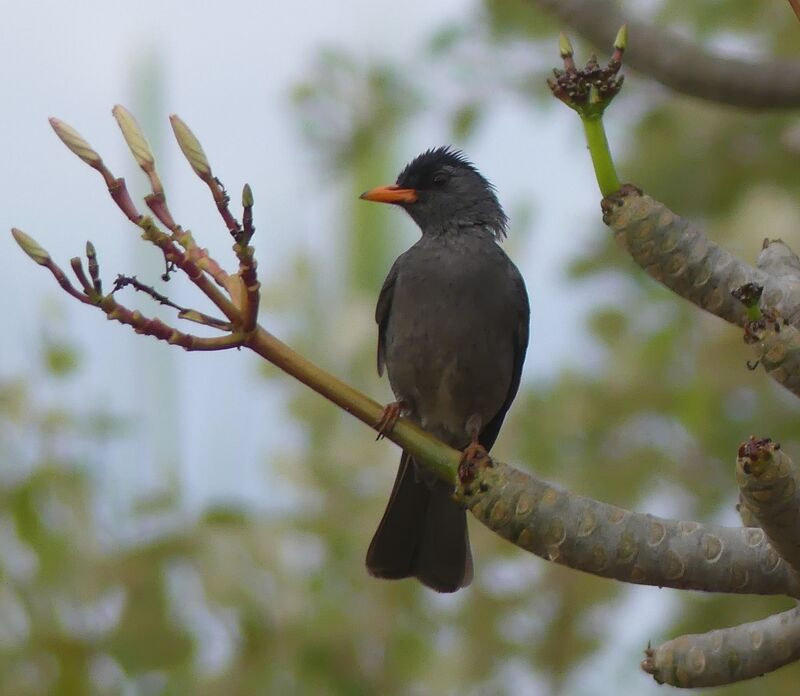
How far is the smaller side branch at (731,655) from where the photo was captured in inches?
85.5

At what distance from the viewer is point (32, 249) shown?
197 cm

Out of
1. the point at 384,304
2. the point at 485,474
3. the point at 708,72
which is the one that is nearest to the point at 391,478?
the point at 384,304

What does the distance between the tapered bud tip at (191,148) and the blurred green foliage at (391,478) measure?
2030 millimetres

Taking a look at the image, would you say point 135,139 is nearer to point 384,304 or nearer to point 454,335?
point 454,335

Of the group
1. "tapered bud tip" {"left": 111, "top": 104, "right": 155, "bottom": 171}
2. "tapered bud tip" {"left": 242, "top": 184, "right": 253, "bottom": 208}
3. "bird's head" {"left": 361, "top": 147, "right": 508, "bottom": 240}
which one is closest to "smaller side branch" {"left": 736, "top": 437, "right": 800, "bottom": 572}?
"tapered bud tip" {"left": 242, "top": 184, "right": 253, "bottom": 208}

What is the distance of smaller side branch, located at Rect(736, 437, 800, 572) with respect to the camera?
184 cm

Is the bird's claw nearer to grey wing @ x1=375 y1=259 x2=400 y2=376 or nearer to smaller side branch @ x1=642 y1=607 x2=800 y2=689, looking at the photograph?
smaller side branch @ x1=642 y1=607 x2=800 y2=689

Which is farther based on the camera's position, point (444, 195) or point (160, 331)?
point (444, 195)

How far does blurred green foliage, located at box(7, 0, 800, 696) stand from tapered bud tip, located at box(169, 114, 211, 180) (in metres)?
2.03

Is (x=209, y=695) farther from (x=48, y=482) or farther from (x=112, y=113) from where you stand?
(x=112, y=113)

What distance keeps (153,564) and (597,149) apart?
228cm

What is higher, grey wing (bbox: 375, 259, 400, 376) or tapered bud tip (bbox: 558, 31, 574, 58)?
grey wing (bbox: 375, 259, 400, 376)

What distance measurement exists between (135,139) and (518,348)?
2.54 m

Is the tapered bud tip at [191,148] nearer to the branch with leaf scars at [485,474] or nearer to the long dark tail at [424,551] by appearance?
the branch with leaf scars at [485,474]
